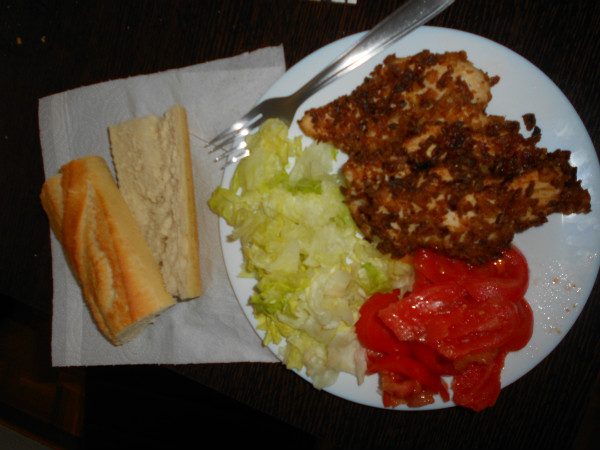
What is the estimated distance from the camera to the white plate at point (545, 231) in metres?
2.00

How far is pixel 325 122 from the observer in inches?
81.7

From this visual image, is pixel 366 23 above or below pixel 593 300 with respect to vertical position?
above

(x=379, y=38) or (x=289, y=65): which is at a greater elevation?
(x=379, y=38)

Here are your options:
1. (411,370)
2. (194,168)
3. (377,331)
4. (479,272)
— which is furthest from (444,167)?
(194,168)

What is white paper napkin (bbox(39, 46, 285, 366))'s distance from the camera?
7.64ft

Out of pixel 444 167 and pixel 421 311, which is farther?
pixel 421 311

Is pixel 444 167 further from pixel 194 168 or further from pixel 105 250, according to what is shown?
pixel 105 250

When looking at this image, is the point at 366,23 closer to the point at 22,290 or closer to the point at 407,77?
the point at 407,77

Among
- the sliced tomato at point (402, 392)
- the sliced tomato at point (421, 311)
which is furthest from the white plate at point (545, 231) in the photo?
the sliced tomato at point (421, 311)

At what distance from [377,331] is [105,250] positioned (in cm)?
155

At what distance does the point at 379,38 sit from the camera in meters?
2.10

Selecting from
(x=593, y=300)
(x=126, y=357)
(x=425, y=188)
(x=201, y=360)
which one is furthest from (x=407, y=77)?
(x=126, y=357)

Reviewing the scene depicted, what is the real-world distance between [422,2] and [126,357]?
264 centimetres

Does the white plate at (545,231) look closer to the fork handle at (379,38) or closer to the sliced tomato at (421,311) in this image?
the fork handle at (379,38)
